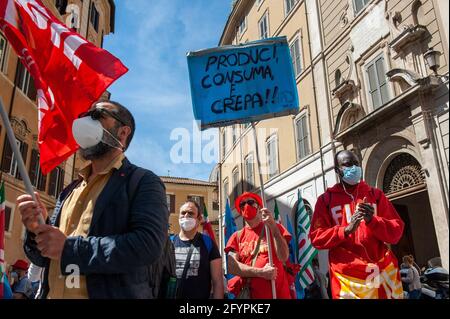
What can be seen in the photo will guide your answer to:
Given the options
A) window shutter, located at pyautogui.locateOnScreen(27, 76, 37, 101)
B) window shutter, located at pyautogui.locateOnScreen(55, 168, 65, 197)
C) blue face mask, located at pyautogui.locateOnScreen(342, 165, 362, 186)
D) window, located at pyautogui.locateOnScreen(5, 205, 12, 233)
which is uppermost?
window shutter, located at pyautogui.locateOnScreen(27, 76, 37, 101)

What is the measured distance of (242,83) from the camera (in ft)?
13.2

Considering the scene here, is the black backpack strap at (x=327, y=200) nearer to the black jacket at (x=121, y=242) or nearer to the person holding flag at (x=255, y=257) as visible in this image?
the person holding flag at (x=255, y=257)

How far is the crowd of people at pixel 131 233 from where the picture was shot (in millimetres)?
1762

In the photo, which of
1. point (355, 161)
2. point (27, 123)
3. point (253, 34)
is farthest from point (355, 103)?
point (27, 123)

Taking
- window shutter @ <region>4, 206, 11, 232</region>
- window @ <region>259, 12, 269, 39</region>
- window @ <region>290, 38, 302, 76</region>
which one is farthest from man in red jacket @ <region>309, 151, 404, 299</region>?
window @ <region>259, 12, 269, 39</region>

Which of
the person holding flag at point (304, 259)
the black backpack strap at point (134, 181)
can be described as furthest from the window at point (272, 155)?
the black backpack strap at point (134, 181)

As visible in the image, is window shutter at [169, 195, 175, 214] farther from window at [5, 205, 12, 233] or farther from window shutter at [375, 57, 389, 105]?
window shutter at [375, 57, 389, 105]

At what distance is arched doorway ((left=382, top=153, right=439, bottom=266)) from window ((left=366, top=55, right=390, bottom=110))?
1.82 m

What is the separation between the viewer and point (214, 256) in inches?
155

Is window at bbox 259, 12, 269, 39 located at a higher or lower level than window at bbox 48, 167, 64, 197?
higher

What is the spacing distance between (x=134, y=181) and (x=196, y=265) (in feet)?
6.67

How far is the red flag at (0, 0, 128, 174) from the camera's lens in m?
3.20

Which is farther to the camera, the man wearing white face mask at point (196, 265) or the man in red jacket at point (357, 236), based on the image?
the man wearing white face mask at point (196, 265)
